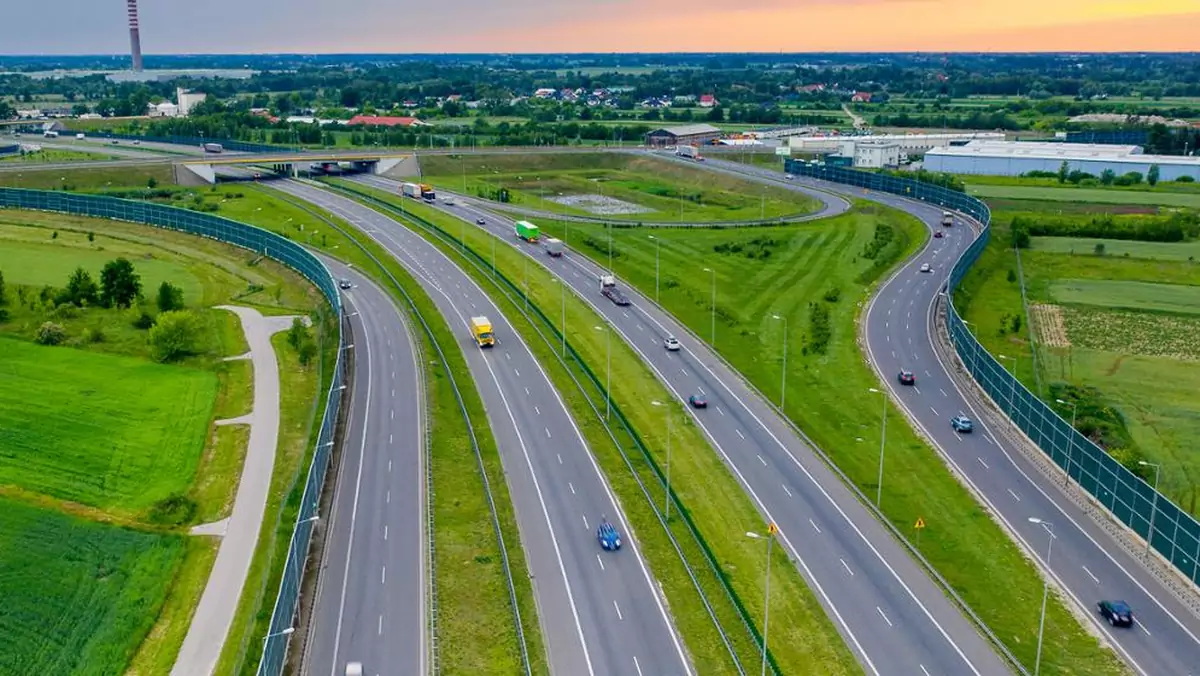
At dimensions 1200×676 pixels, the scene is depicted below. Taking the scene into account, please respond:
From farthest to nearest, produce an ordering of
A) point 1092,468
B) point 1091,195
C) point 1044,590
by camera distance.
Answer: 1. point 1091,195
2. point 1092,468
3. point 1044,590

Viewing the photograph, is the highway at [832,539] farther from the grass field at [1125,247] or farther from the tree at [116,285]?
the grass field at [1125,247]

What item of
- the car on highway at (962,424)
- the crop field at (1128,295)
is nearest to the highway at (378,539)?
the car on highway at (962,424)

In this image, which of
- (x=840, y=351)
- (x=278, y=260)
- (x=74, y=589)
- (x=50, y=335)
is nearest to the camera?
(x=74, y=589)

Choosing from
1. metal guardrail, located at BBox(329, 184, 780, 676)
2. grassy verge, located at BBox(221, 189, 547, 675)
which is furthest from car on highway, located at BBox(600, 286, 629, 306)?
grassy verge, located at BBox(221, 189, 547, 675)

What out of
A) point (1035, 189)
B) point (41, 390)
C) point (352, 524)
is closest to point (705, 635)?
point (352, 524)

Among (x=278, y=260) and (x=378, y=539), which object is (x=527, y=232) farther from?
(x=378, y=539)

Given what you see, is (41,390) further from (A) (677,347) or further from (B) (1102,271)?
(B) (1102,271)

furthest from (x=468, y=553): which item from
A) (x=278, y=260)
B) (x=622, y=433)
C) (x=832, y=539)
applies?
(x=278, y=260)
